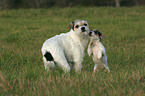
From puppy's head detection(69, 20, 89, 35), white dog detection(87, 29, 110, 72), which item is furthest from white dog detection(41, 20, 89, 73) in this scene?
white dog detection(87, 29, 110, 72)

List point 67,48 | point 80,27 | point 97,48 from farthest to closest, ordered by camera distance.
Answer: point 97,48
point 67,48
point 80,27

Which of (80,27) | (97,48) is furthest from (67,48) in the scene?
(97,48)

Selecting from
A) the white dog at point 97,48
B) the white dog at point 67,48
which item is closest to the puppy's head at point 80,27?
the white dog at point 67,48

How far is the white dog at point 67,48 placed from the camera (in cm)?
372

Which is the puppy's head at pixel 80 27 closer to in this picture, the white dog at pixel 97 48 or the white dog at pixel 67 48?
the white dog at pixel 67 48

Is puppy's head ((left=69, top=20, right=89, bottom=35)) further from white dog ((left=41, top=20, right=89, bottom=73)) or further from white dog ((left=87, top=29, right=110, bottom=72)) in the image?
white dog ((left=87, top=29, right=110, bottom=72))

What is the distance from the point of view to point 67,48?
4.08 m

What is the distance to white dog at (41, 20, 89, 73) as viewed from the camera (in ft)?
12.2

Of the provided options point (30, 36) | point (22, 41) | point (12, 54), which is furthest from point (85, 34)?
point (30, 36)

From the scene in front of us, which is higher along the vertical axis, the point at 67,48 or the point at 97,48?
the point at 67,48

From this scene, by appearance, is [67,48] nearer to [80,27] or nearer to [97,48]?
[80,27]

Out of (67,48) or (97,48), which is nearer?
(67,48)

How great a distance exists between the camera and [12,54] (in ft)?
18.1

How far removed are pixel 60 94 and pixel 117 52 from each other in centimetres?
365
